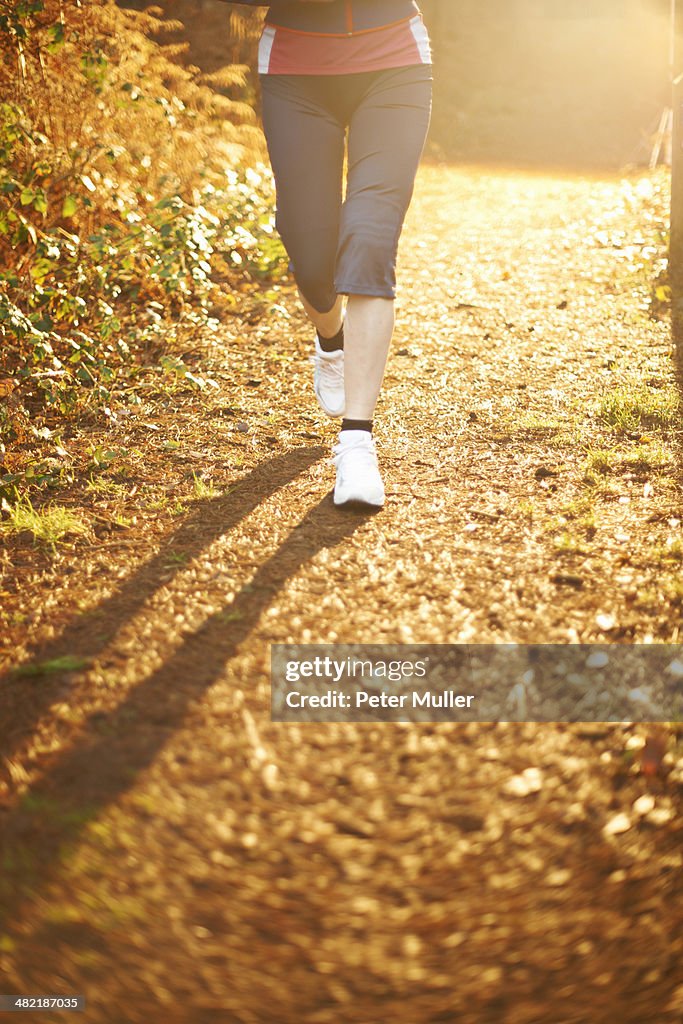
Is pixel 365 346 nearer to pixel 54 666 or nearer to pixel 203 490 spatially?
pixel 203 490

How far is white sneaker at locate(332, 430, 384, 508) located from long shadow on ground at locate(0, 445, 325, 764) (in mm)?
301

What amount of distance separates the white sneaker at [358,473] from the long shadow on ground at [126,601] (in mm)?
301

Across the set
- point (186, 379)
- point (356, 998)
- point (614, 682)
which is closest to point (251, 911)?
point (356, 998)

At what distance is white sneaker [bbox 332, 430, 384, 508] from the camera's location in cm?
287

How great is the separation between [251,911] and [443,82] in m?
21.3

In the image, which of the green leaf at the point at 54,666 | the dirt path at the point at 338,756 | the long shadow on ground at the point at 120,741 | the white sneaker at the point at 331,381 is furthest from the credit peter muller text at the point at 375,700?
the white sneaker at the point at 331,381

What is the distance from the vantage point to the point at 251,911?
4.80 ft

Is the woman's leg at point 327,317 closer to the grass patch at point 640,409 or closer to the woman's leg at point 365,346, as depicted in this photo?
the woman's leg at point 365,346

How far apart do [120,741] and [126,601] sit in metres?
0.61

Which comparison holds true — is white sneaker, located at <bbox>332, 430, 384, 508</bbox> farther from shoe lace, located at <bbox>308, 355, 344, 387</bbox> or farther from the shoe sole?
shoe lace, located at <bbox>308, 355, 344, 387</bbox>

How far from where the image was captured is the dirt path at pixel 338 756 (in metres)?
1.38

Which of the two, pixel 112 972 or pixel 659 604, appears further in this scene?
pixel 659 604

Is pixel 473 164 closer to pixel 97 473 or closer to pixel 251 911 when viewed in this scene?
pixel 97 473

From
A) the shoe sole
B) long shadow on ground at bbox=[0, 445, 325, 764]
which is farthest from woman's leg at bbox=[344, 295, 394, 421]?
long shadow on ground at bbox=[0, 445, 325, 764]
